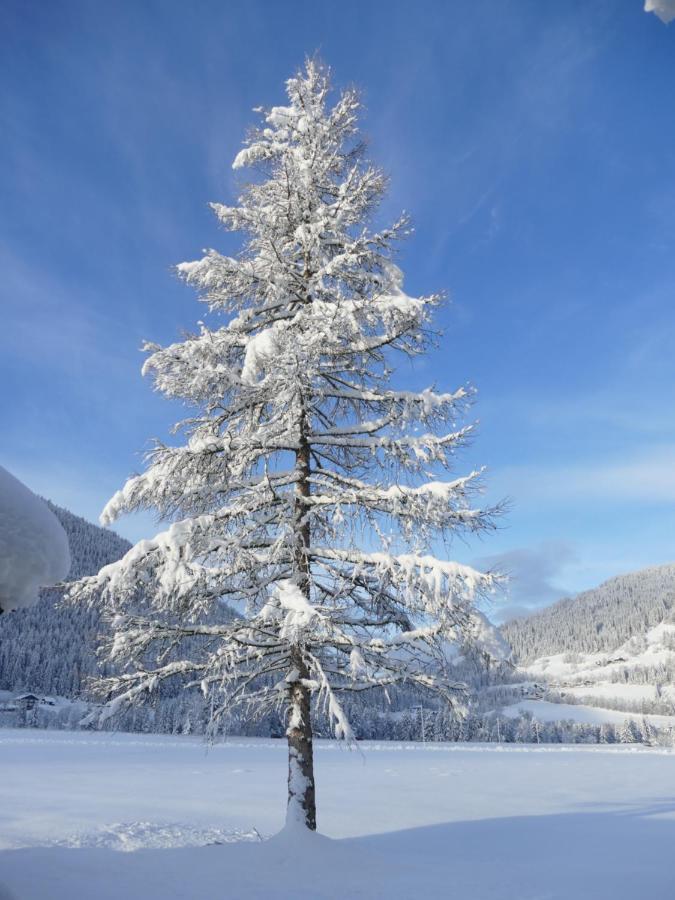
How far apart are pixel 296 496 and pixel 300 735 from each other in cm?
341

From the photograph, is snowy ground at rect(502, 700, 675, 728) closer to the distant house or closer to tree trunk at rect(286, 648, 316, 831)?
the distant house

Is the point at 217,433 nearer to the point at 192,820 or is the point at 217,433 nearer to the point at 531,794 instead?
the point at 192,820

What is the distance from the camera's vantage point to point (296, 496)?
8.60 metres

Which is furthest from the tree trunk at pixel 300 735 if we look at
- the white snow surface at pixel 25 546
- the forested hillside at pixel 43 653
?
the forested hillside at pixel 43 653

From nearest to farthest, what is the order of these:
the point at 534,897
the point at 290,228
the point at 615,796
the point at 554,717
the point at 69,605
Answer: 1. the point at 534,897
2. the point at 69,605
3. the point at 290,228
4. the point at 615,796
5. the point at 554,717

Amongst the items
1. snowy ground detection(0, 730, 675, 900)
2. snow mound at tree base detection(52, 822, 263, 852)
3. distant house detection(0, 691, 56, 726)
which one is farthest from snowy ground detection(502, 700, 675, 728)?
snow mound at tree base detection(52, 822, 263, 852)

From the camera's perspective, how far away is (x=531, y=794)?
877 inches

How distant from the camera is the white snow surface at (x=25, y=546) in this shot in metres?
2.31

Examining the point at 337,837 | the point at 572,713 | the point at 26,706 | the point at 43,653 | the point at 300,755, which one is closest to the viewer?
the point at 300,755

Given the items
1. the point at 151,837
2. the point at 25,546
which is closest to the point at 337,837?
the point at 151,837

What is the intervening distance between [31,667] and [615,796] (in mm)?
92831

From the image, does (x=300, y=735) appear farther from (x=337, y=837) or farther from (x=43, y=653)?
(x=43, y=653)

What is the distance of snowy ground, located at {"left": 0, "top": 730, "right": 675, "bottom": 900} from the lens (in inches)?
265

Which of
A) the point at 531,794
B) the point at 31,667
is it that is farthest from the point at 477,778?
the point at 31,667
